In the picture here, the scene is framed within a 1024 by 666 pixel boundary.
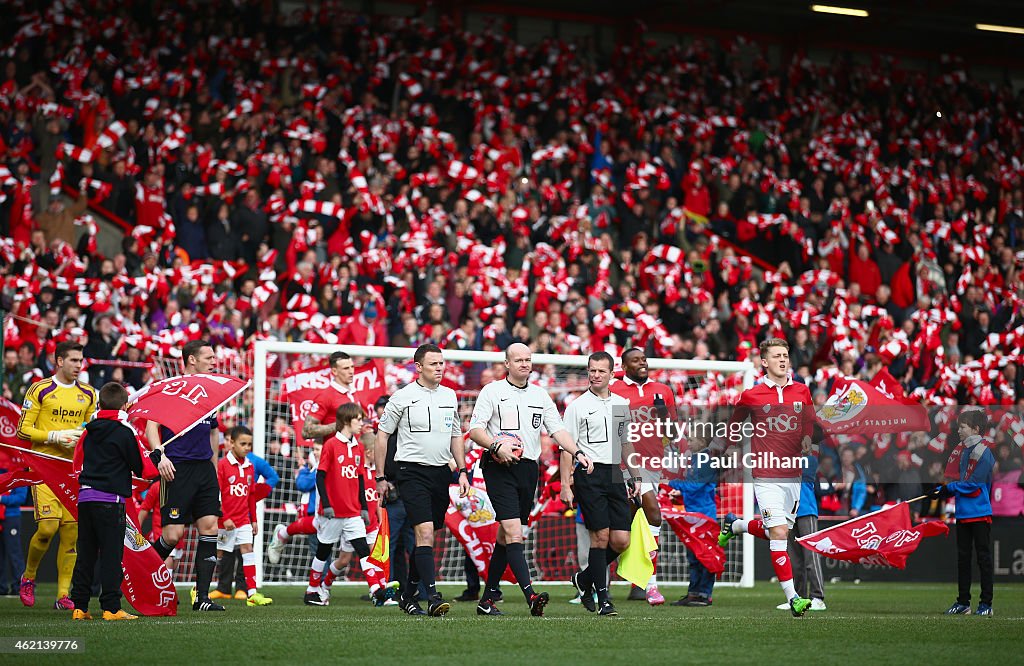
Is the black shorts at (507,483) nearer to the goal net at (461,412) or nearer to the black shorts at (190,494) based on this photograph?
the black shorts at (190,494)

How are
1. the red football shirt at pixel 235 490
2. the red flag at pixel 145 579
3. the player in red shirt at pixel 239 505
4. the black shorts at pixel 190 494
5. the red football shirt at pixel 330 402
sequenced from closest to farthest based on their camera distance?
the red flag at pixel 145 579 → the black shorts at pixel 190 494 → the player in red shirt at pixel 239 505 → the red football shirt at pixel 235 490 → the red football shirt at pixel 330 402

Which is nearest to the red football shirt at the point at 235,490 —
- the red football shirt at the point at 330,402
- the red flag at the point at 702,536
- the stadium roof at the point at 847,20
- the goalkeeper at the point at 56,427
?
the red football shirt at the point at 330,402

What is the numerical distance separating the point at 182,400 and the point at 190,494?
0.77m

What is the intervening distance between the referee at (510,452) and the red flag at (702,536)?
7.69 ft

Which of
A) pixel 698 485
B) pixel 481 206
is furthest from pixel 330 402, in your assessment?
pixel 481 206

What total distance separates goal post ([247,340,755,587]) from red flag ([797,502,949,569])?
A: 132 inches

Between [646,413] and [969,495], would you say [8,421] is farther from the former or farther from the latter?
[969,495]

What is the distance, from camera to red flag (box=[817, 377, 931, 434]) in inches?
501

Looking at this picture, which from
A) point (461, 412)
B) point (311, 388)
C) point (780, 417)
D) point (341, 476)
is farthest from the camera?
point (461, 412)

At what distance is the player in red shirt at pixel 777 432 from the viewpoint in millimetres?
11273

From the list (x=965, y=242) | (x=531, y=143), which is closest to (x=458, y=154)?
(x=531, y=143)

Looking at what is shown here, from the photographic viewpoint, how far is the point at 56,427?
11.8 meters

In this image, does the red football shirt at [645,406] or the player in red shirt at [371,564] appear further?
the red football shirt at [645,406]

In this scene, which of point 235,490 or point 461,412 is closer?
point 235,490
